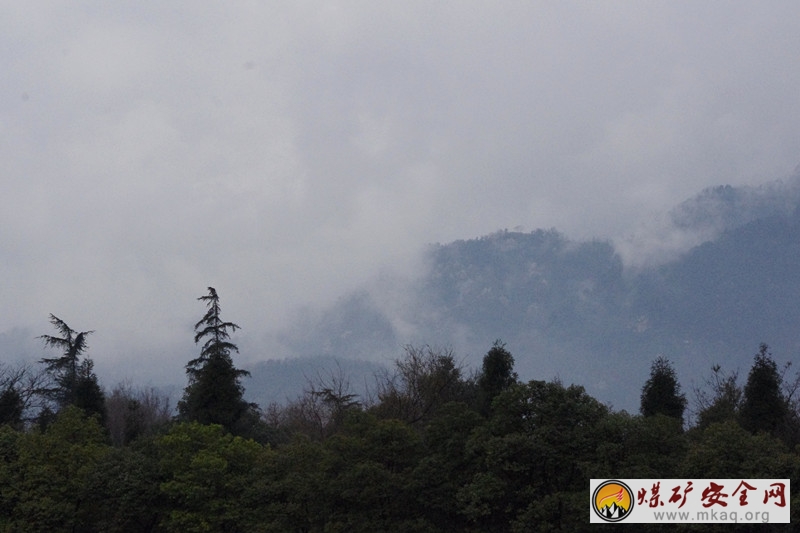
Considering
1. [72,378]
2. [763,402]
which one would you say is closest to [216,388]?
[72,378]

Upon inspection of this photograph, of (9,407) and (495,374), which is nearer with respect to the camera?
(495,374)

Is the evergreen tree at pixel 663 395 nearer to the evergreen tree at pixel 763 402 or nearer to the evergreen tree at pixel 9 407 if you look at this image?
the evergreen tree at pixel 763 402

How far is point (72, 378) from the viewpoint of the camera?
37.9m

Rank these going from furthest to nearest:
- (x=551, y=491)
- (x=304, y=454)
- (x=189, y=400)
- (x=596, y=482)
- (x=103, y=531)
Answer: (x=189, y=400), (x=103, y=531), (x=304, y=454), (x=551, y=491), (x=596, y=482)

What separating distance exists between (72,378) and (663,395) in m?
30.2

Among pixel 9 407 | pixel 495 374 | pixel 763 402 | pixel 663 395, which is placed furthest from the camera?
pixel 9 407

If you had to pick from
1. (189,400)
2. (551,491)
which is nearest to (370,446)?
(551,491)

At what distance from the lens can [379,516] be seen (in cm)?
2111

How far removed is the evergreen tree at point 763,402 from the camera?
2358cm

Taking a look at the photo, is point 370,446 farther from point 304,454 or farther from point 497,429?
point 497,429

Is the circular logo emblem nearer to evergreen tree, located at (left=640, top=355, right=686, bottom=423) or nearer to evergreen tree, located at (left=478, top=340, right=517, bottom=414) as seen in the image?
evergreen tree, located at (left=478, top=340, right=517, bottom=414)

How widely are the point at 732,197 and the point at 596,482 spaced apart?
142638mm

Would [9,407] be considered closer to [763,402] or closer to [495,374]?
[495,374]

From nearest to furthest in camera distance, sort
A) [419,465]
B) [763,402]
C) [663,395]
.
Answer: [419,465] < [763,402] < [663,395]
